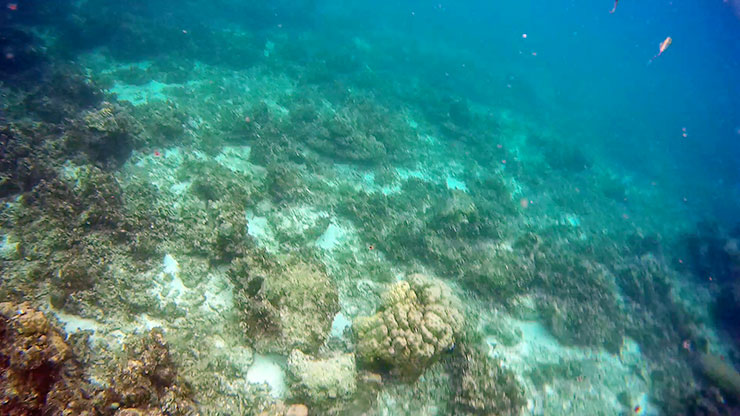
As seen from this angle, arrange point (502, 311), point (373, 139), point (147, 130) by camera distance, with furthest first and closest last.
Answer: point (373, 139)
point (147, 130)
point (502, 311)

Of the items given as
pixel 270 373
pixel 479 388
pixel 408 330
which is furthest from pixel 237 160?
pixel 479 388

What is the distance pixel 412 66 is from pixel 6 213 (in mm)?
31144

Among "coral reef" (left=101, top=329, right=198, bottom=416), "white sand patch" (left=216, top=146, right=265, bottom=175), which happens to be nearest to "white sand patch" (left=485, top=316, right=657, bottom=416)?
"coral reef" (left=101, top=329, right=198, bottom=416)

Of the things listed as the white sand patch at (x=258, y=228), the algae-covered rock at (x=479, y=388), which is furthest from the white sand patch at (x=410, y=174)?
the algae-covered rock at (x=479, y=388)

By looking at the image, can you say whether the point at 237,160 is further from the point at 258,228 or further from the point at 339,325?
the point at 339,325

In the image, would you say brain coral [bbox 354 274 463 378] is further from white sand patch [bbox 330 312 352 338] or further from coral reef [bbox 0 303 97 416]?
coral reef [bbox 0 303 97 416]

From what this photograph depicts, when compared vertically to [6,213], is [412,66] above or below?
below

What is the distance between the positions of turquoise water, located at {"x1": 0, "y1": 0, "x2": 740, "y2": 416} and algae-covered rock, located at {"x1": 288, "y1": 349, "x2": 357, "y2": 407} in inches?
1.2

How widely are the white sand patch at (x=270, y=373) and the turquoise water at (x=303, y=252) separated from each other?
0.12ft

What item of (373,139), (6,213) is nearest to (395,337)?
(6,213)

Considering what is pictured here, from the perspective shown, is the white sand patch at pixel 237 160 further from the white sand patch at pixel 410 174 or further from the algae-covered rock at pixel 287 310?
the white sand patch at pixel 410 174

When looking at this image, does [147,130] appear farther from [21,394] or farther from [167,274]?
[21,394]

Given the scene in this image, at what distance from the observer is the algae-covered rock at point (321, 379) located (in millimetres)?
4215

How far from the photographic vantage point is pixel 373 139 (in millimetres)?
12586
